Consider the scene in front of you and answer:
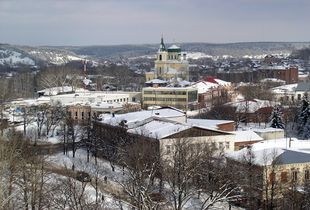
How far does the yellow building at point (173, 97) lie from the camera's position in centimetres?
6438

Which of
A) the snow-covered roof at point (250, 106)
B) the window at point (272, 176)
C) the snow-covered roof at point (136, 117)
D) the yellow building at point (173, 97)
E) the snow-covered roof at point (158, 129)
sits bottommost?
the yellow building at point (173, 97)

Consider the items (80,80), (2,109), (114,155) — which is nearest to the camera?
(114,155)

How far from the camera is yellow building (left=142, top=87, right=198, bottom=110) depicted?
64.4m

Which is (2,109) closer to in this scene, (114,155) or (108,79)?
(114,155)

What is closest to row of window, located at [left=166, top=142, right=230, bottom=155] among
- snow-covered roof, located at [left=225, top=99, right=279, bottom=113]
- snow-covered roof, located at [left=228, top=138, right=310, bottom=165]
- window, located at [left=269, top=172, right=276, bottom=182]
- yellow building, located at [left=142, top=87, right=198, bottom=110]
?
snow-covered roof, located at [left=228, top=138, right=310, bottom=165]

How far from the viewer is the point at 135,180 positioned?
1667 centimetres

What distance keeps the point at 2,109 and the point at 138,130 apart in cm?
2266

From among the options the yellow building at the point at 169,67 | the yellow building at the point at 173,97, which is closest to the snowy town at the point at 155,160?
the yellow building at the point at 173,97

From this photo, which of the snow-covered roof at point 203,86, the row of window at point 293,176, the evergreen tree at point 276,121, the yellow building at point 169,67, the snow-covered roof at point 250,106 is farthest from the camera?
the yellow building at point 169,67

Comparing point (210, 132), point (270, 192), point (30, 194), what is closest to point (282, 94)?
point (210, 132)

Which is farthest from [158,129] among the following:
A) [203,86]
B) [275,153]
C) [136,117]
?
[203,86]

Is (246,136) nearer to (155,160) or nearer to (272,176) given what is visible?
(272,176)

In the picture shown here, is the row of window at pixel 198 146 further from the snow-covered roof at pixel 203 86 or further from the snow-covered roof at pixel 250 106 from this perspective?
the snow-covered roof at pixel 203 86

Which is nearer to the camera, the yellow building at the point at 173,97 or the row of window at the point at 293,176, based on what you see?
the row of window at the point at 293,176
